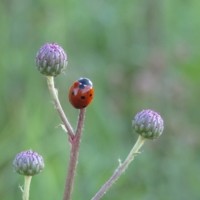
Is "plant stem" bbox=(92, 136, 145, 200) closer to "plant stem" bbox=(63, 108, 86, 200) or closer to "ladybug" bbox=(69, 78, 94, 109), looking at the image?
"plant stem" bbox=(63, 108, 86, 200)

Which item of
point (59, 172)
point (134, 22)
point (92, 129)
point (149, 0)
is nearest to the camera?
point (59, 172)

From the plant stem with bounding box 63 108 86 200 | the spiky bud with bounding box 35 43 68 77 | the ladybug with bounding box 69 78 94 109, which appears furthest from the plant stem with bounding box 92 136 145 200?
the spiky bud with bounding box 35 43 68 77

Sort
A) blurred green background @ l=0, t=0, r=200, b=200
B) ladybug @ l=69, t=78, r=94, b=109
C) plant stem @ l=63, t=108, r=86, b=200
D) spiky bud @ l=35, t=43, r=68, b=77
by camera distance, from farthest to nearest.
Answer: blurred green background @ l=0, t=0, r=200, b=200
spiky bud @ l=35, t=43, r=68, b=77
ladybug @ l=69, t=78, r=94, b=109
plant stem @ l=63, t=108, r=86, b=200

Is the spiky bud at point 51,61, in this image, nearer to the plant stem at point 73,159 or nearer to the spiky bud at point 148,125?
the plant stem at point 73,159

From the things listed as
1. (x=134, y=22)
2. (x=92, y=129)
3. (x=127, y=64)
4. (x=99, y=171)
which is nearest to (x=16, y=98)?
(x=92, y=129)

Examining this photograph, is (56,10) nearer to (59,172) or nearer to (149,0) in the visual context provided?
(149,0)

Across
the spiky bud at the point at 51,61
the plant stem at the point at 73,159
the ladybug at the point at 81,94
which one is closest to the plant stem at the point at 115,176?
the plant stem at the point at 73,159

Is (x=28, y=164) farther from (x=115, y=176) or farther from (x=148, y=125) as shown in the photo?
(x=148, y=125)
